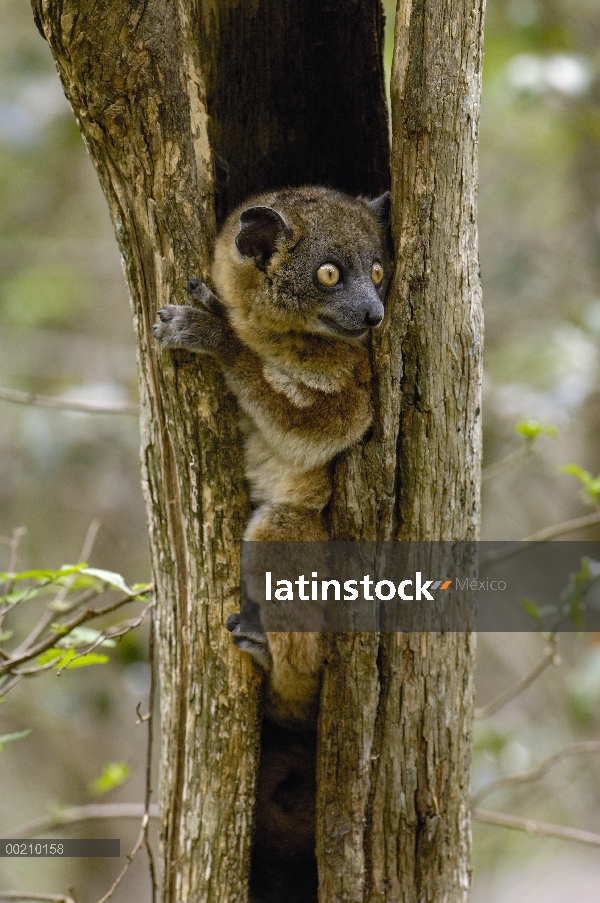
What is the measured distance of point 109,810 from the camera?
544 centimetres

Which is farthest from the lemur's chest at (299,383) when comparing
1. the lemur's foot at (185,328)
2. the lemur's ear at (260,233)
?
the lemur's ear at (260,233)

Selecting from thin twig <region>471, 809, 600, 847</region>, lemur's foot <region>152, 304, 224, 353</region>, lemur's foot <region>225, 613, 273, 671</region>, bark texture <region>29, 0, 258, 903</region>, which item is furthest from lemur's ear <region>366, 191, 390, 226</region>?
thin twig <region>471, 809, 600, 847</region>

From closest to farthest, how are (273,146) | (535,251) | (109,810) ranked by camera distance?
(273,146)
(109,810)
(535,251)

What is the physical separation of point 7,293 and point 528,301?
5.12m

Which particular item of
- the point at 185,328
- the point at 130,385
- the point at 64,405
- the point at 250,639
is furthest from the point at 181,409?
the point at 130,385

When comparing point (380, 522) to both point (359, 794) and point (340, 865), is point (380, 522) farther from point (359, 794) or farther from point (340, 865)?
point (340, 865)

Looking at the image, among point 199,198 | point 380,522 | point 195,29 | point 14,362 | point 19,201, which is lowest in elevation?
point 380,522

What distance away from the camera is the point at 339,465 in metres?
3.20

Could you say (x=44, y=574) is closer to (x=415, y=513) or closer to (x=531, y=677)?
(x=415, y=513)

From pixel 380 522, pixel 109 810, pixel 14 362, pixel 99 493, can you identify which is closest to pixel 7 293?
pixel 14 362

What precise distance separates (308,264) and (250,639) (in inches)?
58.5

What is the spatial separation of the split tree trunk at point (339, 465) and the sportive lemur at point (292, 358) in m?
0.11

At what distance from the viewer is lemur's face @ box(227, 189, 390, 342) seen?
3148 mm

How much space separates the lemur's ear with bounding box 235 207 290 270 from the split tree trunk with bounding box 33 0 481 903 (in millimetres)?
133
